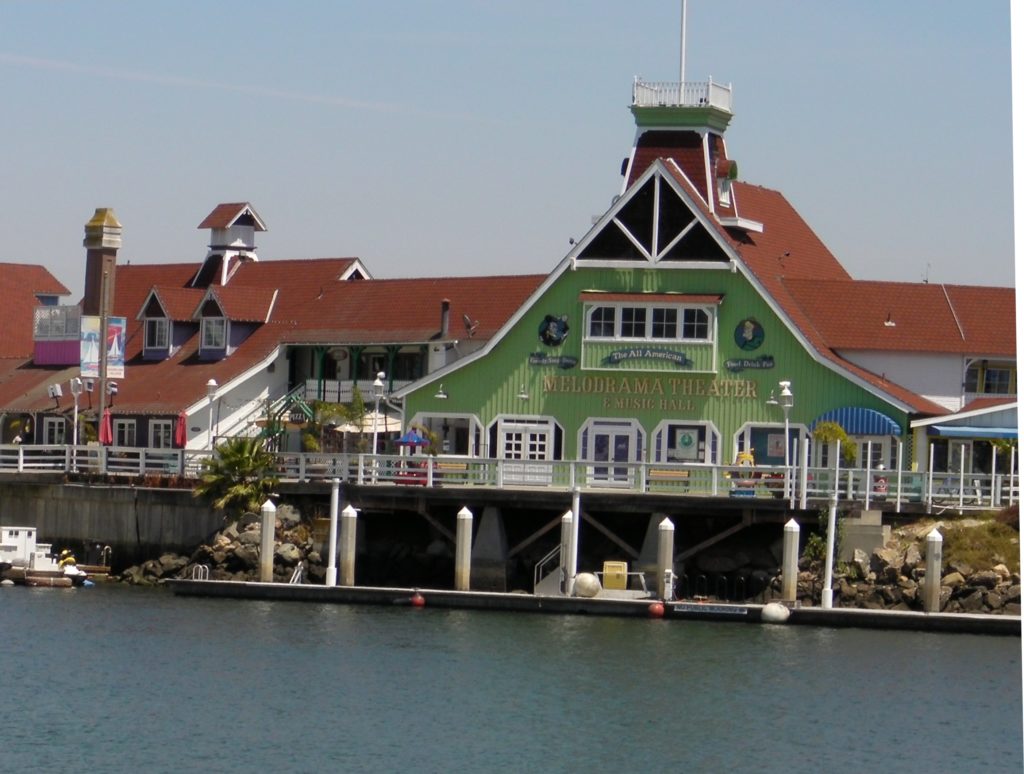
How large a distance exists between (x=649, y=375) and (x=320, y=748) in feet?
71.5

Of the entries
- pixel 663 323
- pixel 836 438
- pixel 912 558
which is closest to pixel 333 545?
pixel 663 323

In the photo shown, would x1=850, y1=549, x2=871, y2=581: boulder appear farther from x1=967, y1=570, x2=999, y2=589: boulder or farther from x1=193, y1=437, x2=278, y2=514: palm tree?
x1=193, y1=437, x2=278, y2=514: palm tree

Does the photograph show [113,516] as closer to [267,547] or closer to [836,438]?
[267,547]

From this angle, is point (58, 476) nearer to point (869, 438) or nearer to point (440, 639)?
point (440, 639)

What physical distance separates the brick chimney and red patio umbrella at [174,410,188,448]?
7152mm

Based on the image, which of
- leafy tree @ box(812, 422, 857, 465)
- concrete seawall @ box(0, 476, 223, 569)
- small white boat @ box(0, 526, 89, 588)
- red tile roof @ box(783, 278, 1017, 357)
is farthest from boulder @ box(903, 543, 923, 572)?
small white boat @ box(0, 526, 89, 588)

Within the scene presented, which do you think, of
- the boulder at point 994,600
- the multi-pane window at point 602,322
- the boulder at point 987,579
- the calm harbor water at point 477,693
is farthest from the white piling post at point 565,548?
the boulder at point 994,600

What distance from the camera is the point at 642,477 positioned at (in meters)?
53.2

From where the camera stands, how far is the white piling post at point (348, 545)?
173ft

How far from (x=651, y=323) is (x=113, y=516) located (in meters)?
14.4

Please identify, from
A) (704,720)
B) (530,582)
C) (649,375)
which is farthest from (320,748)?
(649,375)

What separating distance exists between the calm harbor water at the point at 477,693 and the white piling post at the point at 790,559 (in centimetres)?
131

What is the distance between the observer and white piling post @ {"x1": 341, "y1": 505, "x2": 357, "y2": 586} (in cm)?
5288

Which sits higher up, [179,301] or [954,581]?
[179,301]
